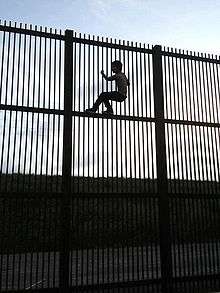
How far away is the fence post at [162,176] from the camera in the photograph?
7117 millimetres

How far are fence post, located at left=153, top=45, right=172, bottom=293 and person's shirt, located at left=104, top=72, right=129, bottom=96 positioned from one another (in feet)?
2.04

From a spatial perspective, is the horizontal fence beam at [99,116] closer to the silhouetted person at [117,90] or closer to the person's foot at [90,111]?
the person's foot at [90,111]

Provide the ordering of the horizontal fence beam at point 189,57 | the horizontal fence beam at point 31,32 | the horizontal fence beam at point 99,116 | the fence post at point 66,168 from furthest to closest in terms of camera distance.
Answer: the horizontal fence beam at point 189,57
the horizontal fence beam at point 31,32
the horizontal fence beam at point 99,116
the fence post at point 66,168

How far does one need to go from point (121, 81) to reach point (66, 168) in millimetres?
1978

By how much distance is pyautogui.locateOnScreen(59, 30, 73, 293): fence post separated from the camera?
6.46 meters

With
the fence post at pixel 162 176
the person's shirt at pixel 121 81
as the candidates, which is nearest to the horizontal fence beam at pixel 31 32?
the person's shirt at pixel 121 81

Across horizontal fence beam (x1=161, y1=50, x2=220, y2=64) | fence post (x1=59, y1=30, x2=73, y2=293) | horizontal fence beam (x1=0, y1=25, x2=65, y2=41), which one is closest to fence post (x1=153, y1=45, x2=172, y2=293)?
horizontal fence beam (x1=161, y1=50, x2=220, y2=64)

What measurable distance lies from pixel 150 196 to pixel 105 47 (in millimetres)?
2818

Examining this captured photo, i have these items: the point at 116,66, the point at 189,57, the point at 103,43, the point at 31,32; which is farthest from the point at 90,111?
the point at 189,57

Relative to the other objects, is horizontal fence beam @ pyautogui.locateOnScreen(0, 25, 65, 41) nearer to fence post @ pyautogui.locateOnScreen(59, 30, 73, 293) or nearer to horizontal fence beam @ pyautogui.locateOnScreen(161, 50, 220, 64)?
fence post @ pyautogui.locateOnScreen(59, 30, 73, 293)

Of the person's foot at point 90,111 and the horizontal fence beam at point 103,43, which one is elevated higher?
the horizontal fence beam at point 103,43

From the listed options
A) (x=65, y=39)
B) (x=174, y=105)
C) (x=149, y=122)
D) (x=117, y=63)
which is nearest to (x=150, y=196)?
(x=149, y=122)

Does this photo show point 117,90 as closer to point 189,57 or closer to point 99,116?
point 99,116

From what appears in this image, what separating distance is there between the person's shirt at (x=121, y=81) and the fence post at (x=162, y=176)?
0.62 metres
